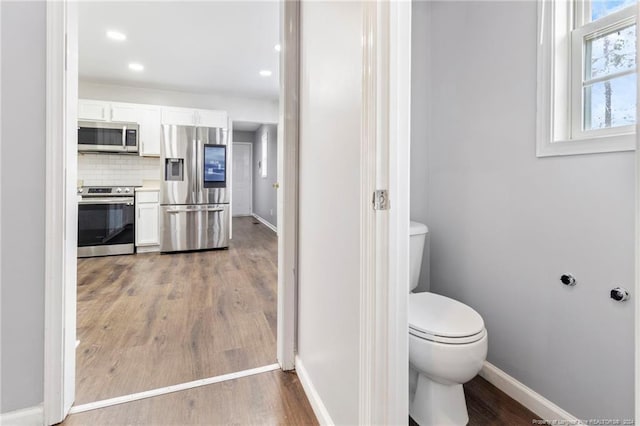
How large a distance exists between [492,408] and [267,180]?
6.03 metres

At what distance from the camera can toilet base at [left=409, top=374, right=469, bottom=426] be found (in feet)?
4.03

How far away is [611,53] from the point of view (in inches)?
47.9

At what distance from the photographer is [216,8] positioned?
266 cm

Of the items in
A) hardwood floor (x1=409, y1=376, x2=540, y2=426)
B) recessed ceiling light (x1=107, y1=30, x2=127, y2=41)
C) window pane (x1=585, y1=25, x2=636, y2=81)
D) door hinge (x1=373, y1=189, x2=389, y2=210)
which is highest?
recessed ceiling light (x1=107, y1=30, x2=127, y2=41)

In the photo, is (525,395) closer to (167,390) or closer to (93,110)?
(167,390)

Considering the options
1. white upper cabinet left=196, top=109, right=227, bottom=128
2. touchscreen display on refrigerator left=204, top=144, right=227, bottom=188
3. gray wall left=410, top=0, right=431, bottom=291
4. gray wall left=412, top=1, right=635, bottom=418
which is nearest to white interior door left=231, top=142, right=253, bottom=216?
white upper cabinet left=196, top=109, right=227, bottom=128

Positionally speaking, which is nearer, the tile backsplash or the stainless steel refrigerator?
the stainless steel refrigerator

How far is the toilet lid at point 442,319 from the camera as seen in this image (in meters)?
1.18

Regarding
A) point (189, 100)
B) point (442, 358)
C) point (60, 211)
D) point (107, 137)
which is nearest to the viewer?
point (442, 358)

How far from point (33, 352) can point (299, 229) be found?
120cm

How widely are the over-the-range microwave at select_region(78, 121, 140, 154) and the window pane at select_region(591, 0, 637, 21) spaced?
480 centimetres

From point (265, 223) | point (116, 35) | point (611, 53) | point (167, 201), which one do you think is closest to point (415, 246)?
point (611, 53)

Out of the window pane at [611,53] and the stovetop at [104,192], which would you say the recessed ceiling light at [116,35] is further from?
the window pane at [611,53]

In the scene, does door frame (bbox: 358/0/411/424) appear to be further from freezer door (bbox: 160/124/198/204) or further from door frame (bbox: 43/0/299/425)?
freezer door (bbox: 160/124/198/204)
